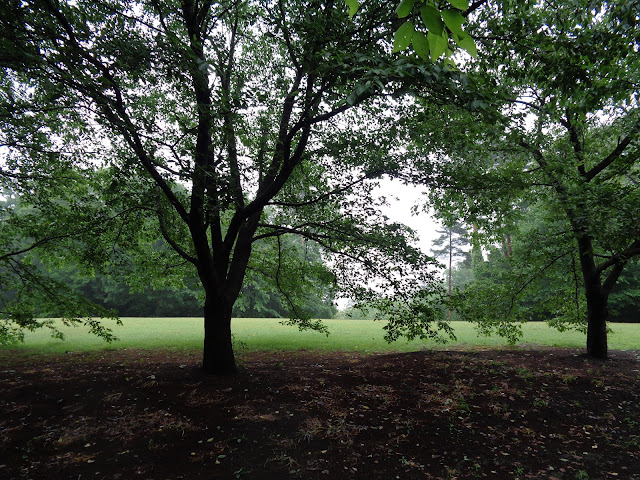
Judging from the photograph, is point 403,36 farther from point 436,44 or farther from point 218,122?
point 218,122

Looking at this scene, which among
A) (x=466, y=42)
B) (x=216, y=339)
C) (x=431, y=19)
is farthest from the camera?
(x=216, y=339)

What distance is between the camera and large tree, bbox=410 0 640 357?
461cm

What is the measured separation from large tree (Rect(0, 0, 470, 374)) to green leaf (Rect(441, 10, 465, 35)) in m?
2.30

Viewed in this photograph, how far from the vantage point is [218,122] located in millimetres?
5367

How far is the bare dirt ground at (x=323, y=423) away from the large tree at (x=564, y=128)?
10.1ft

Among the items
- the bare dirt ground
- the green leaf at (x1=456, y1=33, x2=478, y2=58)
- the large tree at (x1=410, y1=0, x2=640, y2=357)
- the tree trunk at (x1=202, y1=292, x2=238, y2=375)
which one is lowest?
the bare dirt ground

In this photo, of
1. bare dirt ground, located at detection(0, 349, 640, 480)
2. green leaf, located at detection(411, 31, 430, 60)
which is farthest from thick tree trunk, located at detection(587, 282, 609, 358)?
green leaf, located at detection(411, 31, 430, 60)

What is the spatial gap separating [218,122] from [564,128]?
9.23m

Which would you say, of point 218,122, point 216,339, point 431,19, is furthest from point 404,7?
point 216,339

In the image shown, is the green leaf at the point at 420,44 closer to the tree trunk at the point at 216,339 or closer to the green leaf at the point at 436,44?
the green leaf at the point at 436,44

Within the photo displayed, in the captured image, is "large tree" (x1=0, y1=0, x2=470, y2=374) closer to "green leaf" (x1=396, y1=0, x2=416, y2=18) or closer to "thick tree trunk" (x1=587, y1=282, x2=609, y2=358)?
"green leaf" (x1=396, y1=0, x2=416, y2=18)

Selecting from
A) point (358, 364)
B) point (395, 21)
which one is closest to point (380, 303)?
point (358, 364)

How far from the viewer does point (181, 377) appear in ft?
22.3

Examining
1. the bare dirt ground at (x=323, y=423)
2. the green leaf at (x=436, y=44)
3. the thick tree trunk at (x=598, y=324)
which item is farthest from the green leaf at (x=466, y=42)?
the thick tree trunk at (x=598, y=324)
